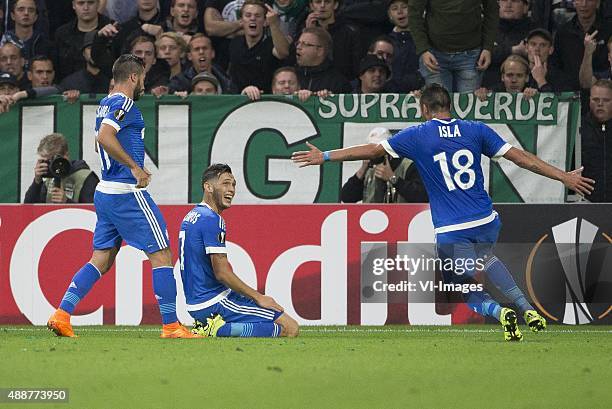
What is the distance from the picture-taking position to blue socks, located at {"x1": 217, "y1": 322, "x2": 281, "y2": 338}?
9.88 metres

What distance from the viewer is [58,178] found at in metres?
12.7

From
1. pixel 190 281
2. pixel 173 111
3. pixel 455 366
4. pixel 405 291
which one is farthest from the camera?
pixel 173 111

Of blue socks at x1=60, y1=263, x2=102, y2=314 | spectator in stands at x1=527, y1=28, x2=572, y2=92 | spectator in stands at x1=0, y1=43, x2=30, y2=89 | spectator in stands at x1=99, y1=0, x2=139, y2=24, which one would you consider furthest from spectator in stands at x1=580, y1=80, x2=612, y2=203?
spectator in stands at x1=0, y1=43, x2=30, y2=89

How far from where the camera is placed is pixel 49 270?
41.5ft

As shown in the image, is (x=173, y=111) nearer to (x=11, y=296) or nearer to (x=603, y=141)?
(x=11, y=296)

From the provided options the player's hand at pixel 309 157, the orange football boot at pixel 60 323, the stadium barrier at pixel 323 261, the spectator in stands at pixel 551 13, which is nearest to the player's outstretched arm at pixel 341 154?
the player's hand at pixel 309 157

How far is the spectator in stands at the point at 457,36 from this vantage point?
525 inches

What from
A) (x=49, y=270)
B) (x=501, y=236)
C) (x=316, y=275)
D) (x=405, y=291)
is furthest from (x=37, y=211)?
(x=501, y=236)

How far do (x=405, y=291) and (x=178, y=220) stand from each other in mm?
2371

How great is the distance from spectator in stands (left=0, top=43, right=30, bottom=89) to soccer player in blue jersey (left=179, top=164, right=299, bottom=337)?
205 inches

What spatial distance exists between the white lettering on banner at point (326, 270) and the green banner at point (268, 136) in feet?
2.69

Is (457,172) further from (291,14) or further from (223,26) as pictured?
(223,26)

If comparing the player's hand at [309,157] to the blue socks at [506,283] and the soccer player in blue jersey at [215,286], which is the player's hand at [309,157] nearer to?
the soccer player in blue jersey at [215,286]

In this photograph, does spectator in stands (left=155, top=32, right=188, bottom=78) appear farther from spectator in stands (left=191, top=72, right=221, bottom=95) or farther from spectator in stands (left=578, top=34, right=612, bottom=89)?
spectator in stands (left=578, top=34, right=612, bottom=89)
